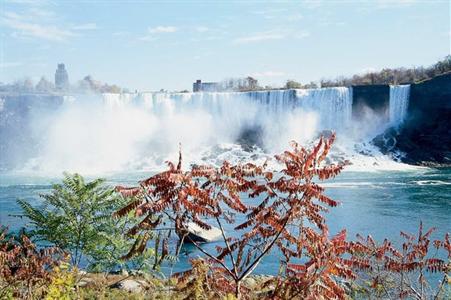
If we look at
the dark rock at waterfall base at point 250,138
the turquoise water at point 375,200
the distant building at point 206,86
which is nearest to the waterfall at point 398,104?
the dark rock at waterfall base at point 250,138

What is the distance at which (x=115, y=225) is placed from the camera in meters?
9.86

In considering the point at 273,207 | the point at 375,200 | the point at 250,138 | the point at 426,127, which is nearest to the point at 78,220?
the point at 273,207

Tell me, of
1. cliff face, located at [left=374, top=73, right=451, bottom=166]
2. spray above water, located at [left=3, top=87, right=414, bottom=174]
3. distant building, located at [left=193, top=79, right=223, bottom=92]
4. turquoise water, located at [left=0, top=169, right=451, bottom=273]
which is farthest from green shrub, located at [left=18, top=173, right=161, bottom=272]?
distant building, located at [left=193, top=79, right=223, bottom=92]

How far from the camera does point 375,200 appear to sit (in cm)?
2322

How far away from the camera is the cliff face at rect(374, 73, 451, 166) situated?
137 ft

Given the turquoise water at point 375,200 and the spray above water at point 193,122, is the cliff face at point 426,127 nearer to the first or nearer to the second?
the spray above water at point 193,122

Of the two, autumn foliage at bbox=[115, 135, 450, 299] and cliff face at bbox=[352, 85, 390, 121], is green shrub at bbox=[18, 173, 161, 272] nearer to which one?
autumn foliage at bbox=[115, 135, 450, 299]

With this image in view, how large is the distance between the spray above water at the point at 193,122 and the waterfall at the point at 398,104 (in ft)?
0.42

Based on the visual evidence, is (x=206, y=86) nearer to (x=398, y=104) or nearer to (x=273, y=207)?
(x=398, y=104)

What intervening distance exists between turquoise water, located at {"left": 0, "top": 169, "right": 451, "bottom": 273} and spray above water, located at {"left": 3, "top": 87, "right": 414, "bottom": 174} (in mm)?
11831

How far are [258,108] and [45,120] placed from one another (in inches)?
810

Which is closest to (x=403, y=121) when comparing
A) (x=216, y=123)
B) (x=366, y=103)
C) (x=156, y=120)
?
(x=366, y=103)

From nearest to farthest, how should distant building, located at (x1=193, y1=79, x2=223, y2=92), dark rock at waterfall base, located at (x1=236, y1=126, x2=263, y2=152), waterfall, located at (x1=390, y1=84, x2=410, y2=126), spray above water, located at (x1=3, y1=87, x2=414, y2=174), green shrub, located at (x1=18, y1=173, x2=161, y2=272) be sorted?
green shrub, located at (x1=18, y1=173, x2=161, y2=272) < dark rock at waterfall base, located at (x1=236, y1=126, x2=263, y2=152) < spray above water, located at (x1=3, y1=87, x2=414, y2=174) < waterfall, located at (x1=390, y1=84, x2=410, y2=126) < distant building, located at (x1=193, y1=79, x2=223, y2=92)

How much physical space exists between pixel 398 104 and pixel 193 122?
61.7 feet
